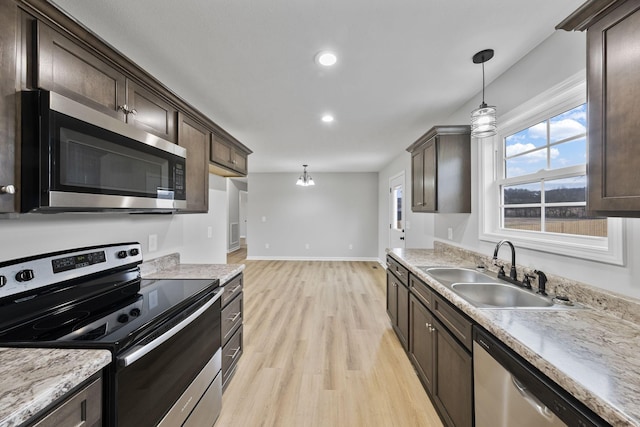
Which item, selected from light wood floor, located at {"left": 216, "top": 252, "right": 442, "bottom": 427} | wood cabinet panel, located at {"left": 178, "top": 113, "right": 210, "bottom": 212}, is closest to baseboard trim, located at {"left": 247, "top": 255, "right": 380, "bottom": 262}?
light wood floor, located at {"left": 216, "top": 252, "right": 442, "bottom": 427}

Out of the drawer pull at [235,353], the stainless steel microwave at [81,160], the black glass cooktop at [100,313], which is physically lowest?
the drawer pull at [235,353]

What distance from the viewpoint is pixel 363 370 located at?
2.22 meters

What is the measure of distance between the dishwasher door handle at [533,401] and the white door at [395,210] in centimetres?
406

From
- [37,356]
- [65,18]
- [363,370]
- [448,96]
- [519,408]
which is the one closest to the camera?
[37,356]

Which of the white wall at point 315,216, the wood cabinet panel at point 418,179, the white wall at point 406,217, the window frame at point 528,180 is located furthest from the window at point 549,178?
the white wall at point 315,216

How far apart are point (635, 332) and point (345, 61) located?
2.11 metres

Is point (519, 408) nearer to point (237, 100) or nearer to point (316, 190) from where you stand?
point (237, 100)

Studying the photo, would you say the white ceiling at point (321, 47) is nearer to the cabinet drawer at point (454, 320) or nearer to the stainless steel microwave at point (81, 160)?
the stainless steel microwave at point (81, 160)

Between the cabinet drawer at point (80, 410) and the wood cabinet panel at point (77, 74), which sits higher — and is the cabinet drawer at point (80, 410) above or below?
below

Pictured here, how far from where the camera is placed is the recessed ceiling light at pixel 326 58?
1755 mm

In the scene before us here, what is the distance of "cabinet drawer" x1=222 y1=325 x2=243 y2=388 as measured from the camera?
1.91 metres

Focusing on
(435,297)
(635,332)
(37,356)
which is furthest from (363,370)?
(37,356)

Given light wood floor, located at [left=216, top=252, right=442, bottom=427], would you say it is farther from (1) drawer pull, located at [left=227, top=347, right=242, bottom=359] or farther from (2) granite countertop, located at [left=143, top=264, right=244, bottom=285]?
(2) granite countertop, located at [left=143, top=264, right=244, bottom=285]

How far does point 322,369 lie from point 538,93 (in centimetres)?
269
